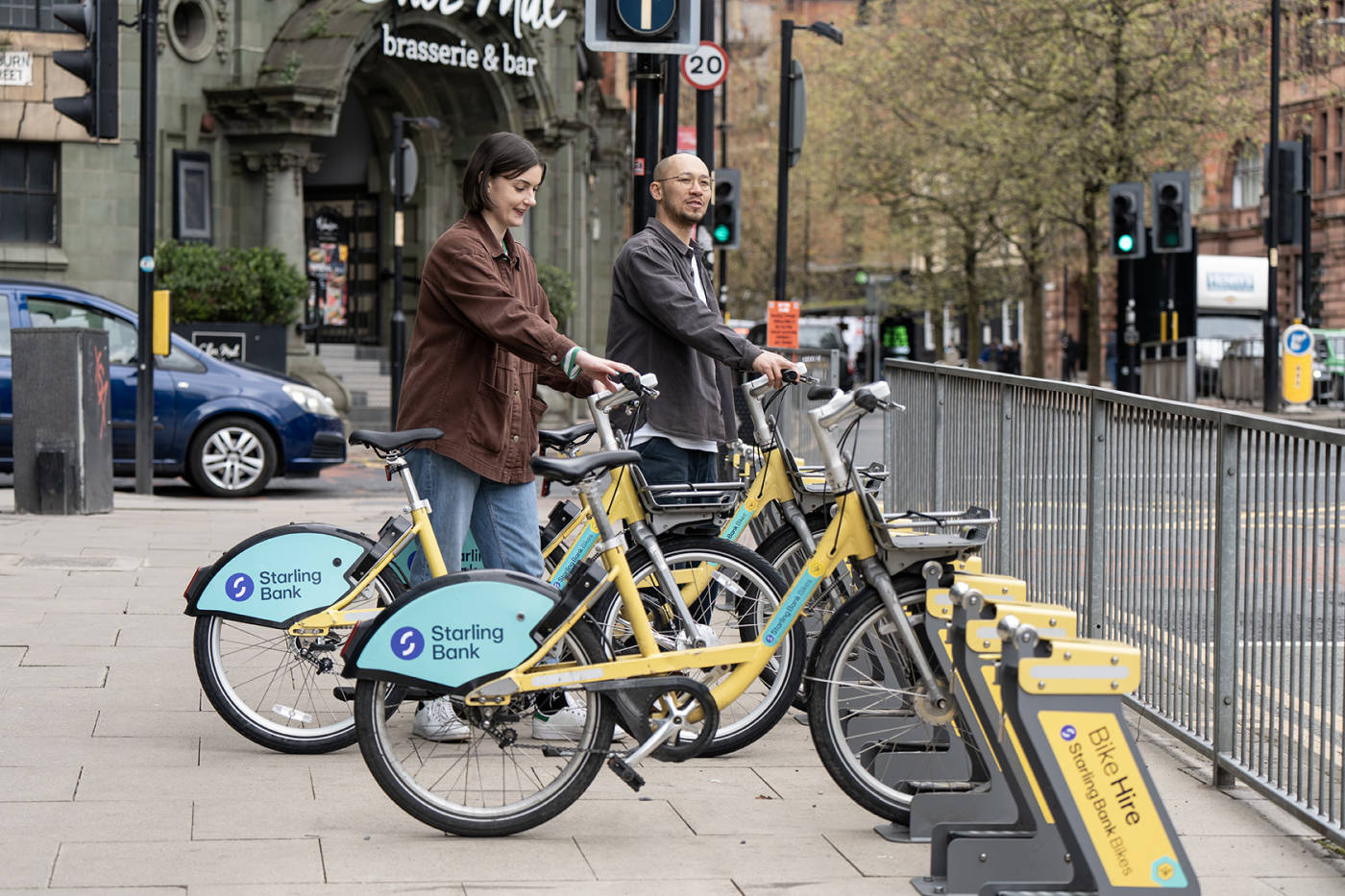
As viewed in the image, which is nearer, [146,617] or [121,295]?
[146,617]

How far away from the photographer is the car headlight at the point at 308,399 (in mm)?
15398

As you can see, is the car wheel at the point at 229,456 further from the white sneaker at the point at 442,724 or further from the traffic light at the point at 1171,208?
the traffic light at the point at 1171,208

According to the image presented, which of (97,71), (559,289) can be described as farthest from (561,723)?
(559,289)

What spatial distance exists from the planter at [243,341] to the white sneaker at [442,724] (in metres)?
17.6

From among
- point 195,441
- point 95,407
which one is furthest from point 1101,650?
point 195,441

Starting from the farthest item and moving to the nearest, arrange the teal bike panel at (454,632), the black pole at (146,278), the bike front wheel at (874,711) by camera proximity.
Result: the black pole at (146,278), the bike front wheel at (874,711), the teal bike panel at (454,632)

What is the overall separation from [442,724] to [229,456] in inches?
418

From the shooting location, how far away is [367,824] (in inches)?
198

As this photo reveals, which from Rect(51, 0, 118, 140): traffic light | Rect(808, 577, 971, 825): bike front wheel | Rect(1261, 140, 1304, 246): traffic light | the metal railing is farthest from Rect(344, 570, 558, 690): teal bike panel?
Rect(1261, 140, 1304, 246): traffic light

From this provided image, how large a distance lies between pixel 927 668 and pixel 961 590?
0.48m

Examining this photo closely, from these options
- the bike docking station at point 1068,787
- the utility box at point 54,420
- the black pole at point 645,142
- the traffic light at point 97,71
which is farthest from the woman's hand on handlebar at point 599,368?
the utility box at point 54,420

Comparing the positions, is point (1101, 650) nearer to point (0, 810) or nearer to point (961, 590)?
point (961, 590)

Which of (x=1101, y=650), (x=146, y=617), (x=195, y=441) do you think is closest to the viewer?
(x=1101, y=650)

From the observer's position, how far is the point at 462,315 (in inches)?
223
